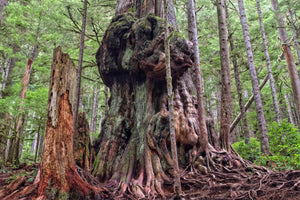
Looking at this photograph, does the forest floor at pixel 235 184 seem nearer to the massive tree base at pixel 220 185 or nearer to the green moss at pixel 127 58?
the massive tree base at pixel 220 185

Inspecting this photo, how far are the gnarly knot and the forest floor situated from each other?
3.22 meters

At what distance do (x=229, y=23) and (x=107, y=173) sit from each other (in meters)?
11.0

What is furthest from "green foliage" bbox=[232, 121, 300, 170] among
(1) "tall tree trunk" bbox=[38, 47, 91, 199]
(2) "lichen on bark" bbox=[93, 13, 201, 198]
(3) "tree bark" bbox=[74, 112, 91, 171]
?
(1) "tall tree trunk" bbox=[38, 47, 91, 199]

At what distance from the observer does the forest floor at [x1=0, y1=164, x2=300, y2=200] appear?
3939 millimetres

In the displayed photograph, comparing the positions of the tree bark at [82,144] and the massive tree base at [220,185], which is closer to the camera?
the massive tree base at [220,185]

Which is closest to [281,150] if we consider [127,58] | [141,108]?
[141,108]

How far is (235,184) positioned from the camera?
15.2 feet

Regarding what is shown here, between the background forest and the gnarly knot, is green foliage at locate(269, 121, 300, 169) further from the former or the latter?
the gnarly knot

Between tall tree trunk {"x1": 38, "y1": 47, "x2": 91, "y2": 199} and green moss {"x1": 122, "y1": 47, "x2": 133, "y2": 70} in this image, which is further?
green moss {"x1": 122, "y1": 47, "x2": 133, "y2": 70}

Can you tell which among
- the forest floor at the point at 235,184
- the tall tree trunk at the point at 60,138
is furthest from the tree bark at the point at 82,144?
the tall tree trunk at the point at 60,138

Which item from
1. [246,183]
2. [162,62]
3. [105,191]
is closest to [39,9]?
[162,62]

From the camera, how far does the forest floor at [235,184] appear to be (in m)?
3.94

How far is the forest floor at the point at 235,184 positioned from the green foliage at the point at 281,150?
5.55 feet

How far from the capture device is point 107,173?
6.31 metres
